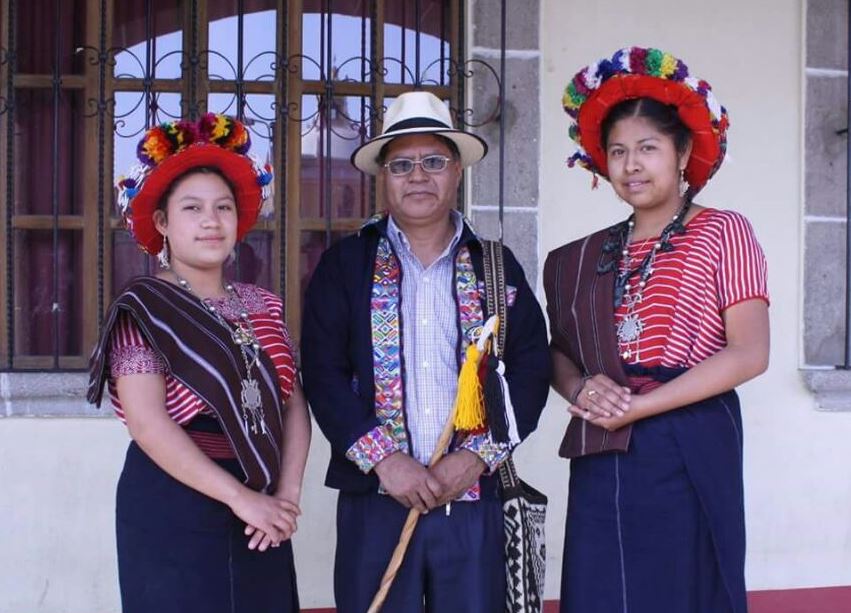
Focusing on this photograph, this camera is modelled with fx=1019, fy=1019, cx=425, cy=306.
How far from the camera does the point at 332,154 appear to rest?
4.14 meters

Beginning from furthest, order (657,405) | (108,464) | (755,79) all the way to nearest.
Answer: (755,79), (108,464), (657,405)

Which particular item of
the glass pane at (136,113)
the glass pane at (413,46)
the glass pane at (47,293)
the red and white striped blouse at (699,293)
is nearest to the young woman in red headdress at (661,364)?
the red and white striped blouse at (699,293)

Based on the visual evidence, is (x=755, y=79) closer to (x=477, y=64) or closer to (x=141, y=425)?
(x=477, y=64)

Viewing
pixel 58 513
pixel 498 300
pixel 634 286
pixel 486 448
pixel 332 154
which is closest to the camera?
pixel 634 286

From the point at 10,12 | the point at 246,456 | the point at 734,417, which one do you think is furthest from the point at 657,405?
the point at 10,12

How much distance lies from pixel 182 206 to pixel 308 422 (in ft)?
2.11

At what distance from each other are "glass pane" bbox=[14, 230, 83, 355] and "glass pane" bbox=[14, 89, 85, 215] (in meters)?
0.12

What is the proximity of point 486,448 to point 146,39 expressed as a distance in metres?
2.34

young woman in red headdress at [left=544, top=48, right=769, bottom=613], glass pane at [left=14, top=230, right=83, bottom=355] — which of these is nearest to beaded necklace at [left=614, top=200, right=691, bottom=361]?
young woman in red headdress at [left=544, top=48, right=769, bottom=613]

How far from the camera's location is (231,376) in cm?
238

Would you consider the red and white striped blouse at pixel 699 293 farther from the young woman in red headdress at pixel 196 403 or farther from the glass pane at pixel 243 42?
the glass pane at pixel 243 42

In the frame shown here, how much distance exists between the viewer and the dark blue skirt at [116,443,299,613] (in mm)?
2316

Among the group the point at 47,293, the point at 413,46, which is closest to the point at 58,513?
the point at 47,293

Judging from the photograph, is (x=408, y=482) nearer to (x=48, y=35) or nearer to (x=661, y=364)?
(x=661, y=364)
